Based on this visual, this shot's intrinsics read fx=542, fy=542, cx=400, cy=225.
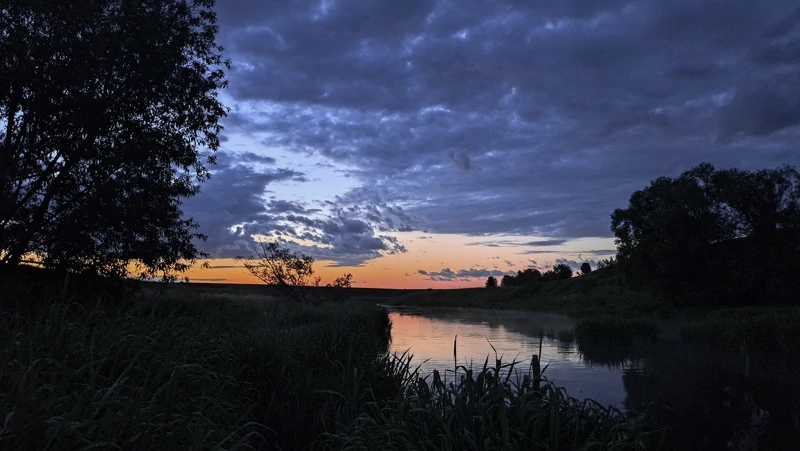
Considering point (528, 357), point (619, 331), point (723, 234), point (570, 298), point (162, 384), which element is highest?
point (723, 234)

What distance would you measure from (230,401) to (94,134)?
12351 mm

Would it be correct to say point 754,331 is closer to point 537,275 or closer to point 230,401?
point 230,401

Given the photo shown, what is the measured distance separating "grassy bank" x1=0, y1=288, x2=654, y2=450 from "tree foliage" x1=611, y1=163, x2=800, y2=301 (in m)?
29.6

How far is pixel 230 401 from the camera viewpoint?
909cm

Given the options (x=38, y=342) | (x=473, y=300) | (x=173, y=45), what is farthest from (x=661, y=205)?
(x=473, y=300)

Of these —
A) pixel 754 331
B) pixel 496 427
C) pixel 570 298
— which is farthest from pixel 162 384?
pixel 570 298

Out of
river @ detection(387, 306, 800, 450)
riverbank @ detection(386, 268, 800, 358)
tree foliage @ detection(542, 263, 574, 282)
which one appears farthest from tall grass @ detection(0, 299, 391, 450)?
tree foliage @ detection(542, 263, 574, 282)

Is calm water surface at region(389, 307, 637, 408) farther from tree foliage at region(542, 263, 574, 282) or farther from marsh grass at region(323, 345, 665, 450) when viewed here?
tree foliage at region(542, 263, 574, 282)

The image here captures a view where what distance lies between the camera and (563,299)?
65.4m

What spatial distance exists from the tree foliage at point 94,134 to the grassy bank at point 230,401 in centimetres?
666

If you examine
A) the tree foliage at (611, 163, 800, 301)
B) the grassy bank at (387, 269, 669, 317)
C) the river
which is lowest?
the river

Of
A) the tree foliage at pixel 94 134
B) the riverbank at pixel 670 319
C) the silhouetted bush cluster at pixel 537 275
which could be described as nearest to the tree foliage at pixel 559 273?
the silhouetted bush cluster at pixel 537 275

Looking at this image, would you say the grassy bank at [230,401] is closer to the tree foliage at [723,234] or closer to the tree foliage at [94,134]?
the tree foliage at [94,134]

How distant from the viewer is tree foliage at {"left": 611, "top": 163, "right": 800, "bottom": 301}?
34.5m
